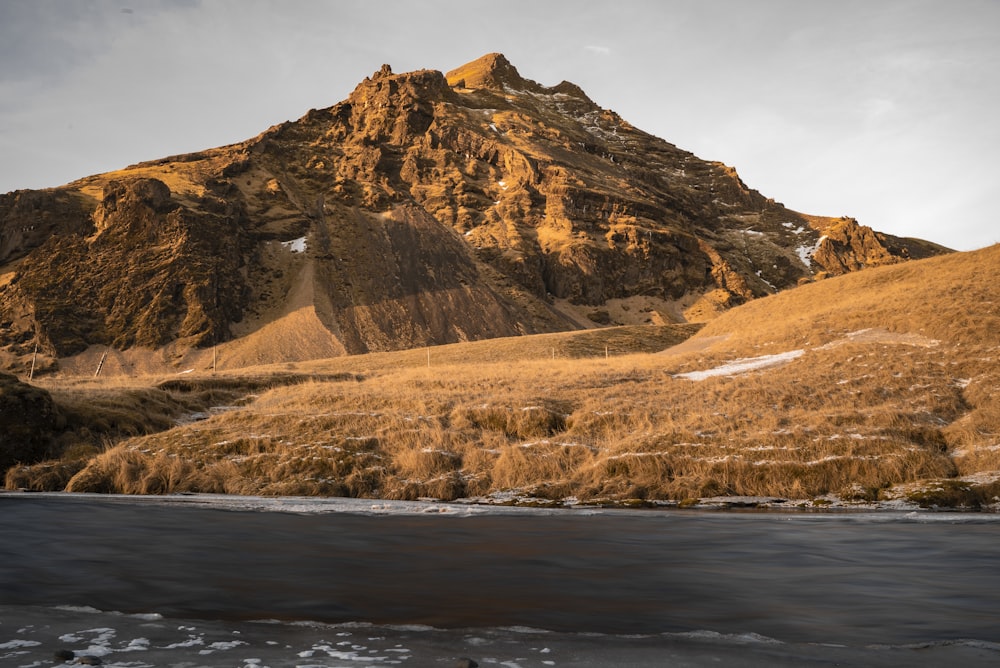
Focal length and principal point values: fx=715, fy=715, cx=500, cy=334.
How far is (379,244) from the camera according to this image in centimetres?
12369

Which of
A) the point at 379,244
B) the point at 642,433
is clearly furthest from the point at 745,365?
the point at 379,244

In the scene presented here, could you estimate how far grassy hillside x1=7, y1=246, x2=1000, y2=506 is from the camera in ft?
60.3

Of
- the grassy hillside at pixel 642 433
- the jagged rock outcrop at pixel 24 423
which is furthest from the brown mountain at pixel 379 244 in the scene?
the grassy hillside at pixel 642 433

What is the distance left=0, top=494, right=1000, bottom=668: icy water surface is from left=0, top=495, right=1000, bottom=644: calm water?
38 millimetres

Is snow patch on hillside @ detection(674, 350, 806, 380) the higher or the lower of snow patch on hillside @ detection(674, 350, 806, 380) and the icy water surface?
the higher

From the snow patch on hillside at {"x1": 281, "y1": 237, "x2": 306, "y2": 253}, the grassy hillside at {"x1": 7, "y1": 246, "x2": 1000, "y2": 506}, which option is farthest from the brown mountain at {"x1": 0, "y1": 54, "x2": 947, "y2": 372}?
the grassy hillside at {"x1": 7, "y1": 246, "x2": 1000, "y2": 506}

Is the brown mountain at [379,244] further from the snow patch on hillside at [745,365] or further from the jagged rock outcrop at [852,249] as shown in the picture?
the snow patch on hillside at [745,365]

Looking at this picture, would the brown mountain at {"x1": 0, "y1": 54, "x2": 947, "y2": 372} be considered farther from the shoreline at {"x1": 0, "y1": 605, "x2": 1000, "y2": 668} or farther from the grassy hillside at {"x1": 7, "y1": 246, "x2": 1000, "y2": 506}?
the shoreline at {"x1": 0, "y1": 605, "x2": 1000, "y2": 668}

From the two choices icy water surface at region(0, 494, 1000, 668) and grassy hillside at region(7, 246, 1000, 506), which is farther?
grassy hillside at region(7, 246, 1000, 506)

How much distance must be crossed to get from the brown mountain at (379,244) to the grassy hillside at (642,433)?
231ft

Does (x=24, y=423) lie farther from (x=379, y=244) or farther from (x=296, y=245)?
(x=379, y=244)

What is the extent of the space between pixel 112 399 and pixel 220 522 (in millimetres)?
23308

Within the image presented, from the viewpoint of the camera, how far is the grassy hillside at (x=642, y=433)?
18.4m

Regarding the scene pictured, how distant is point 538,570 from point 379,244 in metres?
118
